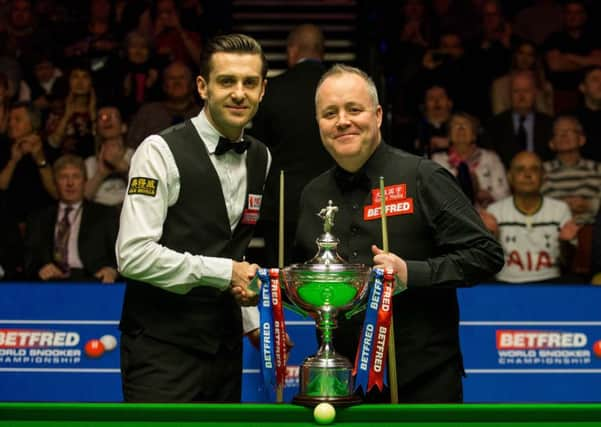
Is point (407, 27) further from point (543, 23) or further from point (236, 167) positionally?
point (236, 167)

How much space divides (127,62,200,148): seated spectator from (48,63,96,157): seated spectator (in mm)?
322

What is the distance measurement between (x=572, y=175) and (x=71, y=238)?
3264mm

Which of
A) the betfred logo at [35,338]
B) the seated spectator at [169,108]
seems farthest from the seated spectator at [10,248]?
the betfred logo at [35,338]

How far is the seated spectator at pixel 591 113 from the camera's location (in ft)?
21.5

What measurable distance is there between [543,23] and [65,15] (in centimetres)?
383

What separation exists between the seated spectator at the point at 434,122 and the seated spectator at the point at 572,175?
725 mm

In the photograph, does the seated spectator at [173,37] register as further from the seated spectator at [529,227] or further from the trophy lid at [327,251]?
the trophy lid at [327,251]

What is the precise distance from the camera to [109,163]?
6.28 meters

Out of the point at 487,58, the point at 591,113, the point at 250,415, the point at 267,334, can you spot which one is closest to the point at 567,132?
the point at 591,113

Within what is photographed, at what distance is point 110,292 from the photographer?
4.39m

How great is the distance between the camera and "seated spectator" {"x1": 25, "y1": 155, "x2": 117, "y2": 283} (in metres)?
5.49

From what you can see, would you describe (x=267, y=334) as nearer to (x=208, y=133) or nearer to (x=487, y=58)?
(x=208, y=133)

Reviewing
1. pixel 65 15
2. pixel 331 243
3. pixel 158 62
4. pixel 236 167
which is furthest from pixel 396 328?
pixel 65 15

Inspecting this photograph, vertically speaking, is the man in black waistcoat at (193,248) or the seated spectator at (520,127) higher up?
the seated spectator at (520,127)
